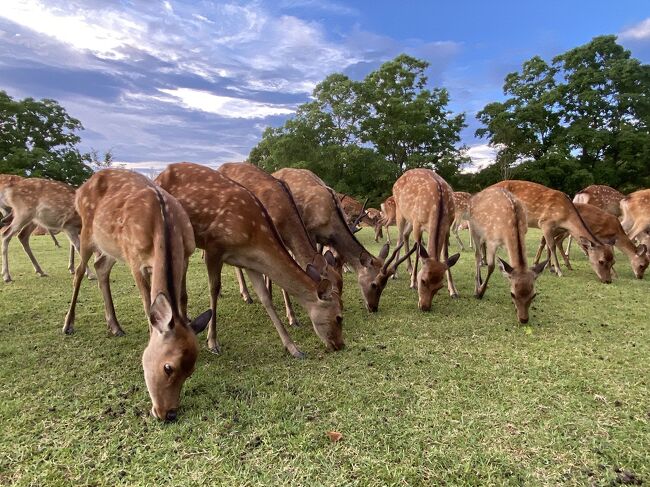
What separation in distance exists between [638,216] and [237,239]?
384 inches

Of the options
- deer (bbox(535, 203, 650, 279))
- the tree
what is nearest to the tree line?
the tree

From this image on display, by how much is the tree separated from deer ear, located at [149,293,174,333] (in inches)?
1268

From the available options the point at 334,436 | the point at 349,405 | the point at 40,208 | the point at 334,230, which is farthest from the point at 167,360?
the point at 40,208

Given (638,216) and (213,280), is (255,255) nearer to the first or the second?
(213,280)

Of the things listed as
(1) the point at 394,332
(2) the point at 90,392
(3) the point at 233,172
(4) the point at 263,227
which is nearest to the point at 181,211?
(4) the point at 263,227

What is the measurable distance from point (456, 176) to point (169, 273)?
108 ft

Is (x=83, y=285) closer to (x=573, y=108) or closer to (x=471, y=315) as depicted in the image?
(x=471, y=315)

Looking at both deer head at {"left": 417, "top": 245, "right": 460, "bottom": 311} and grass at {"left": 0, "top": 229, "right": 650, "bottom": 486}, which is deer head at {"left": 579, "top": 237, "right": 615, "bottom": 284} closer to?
grass at {"left": 0, "top": 229, "right": 650, "bottom": 486}

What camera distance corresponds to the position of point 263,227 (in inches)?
147

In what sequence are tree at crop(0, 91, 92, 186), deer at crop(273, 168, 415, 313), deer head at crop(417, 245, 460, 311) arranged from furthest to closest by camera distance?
tree at crop(0, 91, 92, 186) < deer at crop(273, 168, 415, 313) < deer head at crop(417, 245, 460, 311)

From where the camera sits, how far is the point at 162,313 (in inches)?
101

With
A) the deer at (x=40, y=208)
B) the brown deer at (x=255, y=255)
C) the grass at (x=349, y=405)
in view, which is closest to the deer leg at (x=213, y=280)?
the brown deer at (x=255, y=255)

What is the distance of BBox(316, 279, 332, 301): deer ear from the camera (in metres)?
3.75

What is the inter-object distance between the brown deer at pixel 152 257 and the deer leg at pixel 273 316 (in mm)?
716
